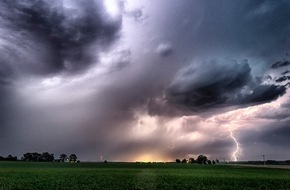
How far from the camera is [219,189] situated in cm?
4250

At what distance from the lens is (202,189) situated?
4234 centimetres

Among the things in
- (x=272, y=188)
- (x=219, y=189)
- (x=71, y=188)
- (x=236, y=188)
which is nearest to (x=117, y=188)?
(x=71, y=188)

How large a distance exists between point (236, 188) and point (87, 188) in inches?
756

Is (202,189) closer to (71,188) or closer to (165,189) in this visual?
(165,189)

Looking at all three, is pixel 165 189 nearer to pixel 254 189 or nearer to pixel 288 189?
pixel 254 189

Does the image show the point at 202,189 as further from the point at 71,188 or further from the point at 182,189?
the point at 71,188

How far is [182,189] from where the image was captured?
1654 inches

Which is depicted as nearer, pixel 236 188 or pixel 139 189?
pixel 139 189

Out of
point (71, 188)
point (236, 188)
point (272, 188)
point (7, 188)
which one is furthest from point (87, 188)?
point (272, 188)

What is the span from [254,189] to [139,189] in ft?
48.6

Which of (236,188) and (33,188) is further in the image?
(236,188)

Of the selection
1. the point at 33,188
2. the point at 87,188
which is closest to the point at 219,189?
the point at 87,188

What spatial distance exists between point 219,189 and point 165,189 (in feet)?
22.6

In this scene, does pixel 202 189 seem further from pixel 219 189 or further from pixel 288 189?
pixel 288 189
